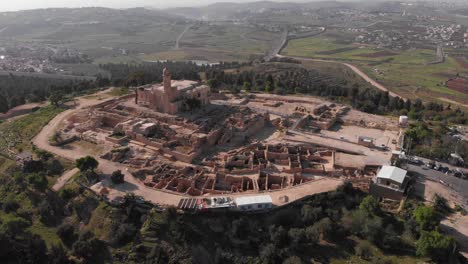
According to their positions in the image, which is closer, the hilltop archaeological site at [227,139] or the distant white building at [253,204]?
the distant white building at [253,204]

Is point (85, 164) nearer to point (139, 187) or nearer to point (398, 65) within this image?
point (139, 187)

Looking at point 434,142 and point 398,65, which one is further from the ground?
point 398,65

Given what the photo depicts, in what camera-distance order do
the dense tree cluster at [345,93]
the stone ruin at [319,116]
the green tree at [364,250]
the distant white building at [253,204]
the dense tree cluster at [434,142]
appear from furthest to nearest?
the dense tree cluster at [345,93]
the stone ruin at [319,116]
the dense tree cluster at [434,142]
the distant white building at [253,204]
the green tree at [364,250]

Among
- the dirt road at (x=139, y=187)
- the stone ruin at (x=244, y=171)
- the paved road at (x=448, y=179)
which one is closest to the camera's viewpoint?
the dirt road at (x=139, y=187)

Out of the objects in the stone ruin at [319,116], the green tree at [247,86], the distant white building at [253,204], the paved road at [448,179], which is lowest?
the paved road at [448,179]

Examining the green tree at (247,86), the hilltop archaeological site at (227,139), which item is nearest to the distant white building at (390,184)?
the hilltop archaeological site at (227,139)

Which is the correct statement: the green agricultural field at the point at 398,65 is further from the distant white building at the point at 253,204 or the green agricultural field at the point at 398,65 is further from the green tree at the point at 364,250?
the distant white building at the point at 253,204

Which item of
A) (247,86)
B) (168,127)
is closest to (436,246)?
(168,127)

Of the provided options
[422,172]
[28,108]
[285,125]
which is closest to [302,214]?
[422,172]
